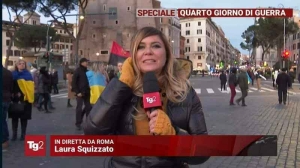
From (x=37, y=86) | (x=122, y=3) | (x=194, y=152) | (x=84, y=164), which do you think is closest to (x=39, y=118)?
(x=37, y=86)

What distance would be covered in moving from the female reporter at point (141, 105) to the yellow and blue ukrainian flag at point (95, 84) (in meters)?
7.06

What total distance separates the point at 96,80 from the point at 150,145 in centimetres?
758

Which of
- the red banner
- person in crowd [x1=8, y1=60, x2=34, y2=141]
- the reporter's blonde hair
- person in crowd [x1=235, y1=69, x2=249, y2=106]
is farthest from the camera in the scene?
person in crowd [x1=235, y1=69, x2=249, y2=106]

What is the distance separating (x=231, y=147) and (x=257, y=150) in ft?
0.36

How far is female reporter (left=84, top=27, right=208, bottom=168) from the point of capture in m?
1.88

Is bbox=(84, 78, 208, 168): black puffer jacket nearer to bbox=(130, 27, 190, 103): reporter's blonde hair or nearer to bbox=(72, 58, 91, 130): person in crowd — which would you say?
bbox=(130, 27, 190, 103): reporter's blonde hair

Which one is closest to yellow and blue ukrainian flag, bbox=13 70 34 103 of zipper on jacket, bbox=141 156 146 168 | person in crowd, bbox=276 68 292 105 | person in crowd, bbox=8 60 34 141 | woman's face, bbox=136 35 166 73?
person in crowd, bbox=8 60 34 141

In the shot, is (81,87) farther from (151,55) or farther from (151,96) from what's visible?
(151,96)

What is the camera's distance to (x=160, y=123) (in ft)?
5.74

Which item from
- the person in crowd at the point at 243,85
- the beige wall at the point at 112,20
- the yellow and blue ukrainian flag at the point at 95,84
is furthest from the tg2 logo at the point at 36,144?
the person in crowd at the point at 243,85

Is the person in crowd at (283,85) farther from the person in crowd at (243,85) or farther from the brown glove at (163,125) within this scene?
the brown glove at (163,125)

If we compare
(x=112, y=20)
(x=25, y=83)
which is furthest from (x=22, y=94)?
(x=112, y=20)

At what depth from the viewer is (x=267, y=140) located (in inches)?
64.7

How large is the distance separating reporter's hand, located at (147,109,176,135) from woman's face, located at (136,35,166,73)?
26cm
